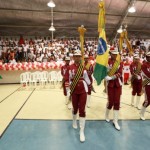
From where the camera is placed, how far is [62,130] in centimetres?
440

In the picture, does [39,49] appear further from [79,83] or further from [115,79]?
[79,83]

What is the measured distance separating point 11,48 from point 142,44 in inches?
498

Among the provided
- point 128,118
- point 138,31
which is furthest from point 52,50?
point 128,118

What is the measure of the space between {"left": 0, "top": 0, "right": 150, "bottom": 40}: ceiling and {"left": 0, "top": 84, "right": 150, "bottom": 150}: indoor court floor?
9717 mm

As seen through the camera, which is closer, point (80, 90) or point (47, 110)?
point (80, 90)

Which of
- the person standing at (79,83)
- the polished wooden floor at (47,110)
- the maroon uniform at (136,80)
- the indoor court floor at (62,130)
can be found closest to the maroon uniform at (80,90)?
the person standing at (79,83)

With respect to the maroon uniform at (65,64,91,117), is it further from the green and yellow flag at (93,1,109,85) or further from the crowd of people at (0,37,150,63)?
the crowd of people at (0,37,150,63)

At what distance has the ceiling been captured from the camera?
547 inches

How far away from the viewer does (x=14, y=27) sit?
52.9 feet

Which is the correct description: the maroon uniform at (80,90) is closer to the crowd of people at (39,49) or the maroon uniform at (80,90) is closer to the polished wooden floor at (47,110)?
the polished wooden floor at (47,110)

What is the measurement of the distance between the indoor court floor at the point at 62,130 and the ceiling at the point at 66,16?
383 inches

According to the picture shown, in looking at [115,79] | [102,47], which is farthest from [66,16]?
[115,79]

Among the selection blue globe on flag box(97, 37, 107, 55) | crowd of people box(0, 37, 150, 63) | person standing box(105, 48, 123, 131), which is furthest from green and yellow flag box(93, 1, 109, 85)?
crowd of people box(0, 37, 150, 63)

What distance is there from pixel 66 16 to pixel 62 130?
12.6 metres
